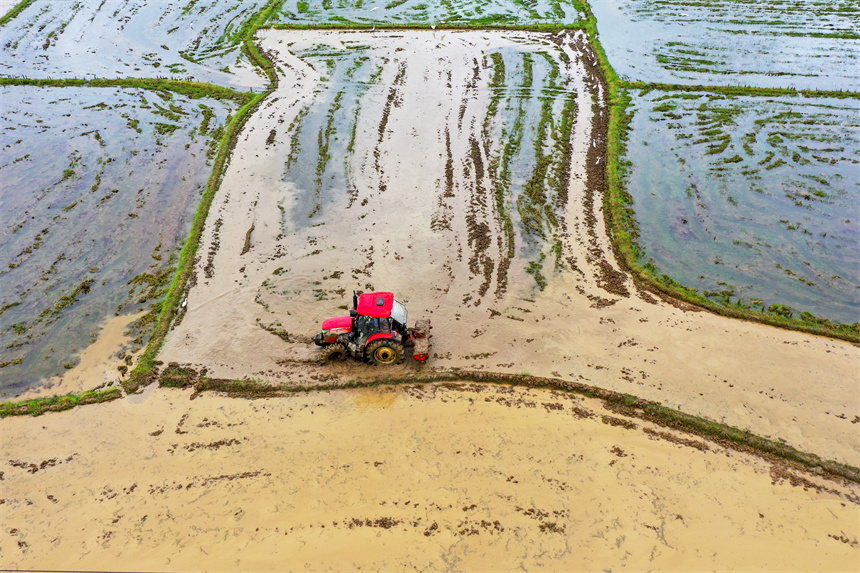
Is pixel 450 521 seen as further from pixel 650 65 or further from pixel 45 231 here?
pixel 650 65

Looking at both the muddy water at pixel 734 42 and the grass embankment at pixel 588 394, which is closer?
the grass embankment at pixel 588 394

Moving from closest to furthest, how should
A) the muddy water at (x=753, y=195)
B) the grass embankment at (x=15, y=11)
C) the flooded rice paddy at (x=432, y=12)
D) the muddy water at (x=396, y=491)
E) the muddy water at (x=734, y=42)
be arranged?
the muddy water at (x=396, y=491) < the muddy water at (x=753, y=195) < the muddy water at (x=734, y=42) < the grass embankment at (x=15, y=11) < the flooded rice paddy at (x=432, y=12)

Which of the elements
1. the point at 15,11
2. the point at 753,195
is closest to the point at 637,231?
the point at 753,195

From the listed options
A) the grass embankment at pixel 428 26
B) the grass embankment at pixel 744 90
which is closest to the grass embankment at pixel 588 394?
the grass embankment at pixel 744 90

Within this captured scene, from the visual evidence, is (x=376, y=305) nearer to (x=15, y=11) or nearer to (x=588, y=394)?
(x=588, y=394)

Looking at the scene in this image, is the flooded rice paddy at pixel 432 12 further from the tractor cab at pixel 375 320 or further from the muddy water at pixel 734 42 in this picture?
the tractor cab at pixel 375 320

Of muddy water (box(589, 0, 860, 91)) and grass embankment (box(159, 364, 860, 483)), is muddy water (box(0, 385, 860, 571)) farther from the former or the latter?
muddy water (box(589, 0, 860, 91))

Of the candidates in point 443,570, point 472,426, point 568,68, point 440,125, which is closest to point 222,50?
point 440,125
